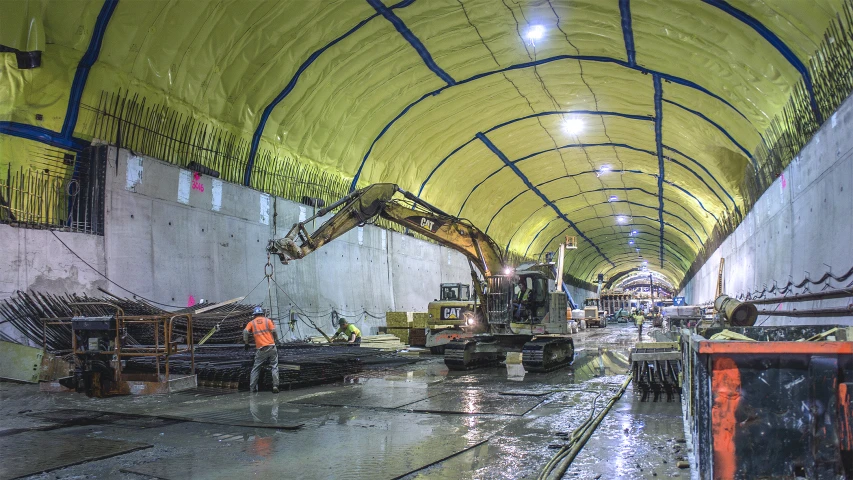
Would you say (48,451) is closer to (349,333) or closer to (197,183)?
(197,183)

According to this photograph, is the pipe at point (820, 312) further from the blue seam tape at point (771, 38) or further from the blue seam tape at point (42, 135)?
the blue seam tape at point (42, 135)

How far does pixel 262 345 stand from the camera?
1075 centimetres

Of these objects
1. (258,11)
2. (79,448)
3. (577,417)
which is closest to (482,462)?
(577,417)

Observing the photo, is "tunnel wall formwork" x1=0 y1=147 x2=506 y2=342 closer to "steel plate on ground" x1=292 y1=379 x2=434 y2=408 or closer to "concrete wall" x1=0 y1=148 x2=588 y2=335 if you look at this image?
"concrete wall" x1=0 y1=148 x2=588 y2=335

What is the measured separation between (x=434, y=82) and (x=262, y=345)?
10.1 m

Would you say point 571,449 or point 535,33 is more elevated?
point 535,33

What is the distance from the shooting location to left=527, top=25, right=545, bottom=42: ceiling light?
15.0 m

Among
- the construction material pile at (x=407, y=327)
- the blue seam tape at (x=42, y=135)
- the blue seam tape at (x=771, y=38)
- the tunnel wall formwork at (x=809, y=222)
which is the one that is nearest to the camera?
the tunnel wall formwork at (x=809, y=222)

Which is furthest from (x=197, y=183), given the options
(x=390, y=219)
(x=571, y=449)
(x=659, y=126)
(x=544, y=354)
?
(x=659, y=126)

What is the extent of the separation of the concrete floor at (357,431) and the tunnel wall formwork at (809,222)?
3.24m

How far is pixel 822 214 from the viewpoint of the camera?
987 cm

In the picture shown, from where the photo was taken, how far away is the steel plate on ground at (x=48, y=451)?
5723 millimetres

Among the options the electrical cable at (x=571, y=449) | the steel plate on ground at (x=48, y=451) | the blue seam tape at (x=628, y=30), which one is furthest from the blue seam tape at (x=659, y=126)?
the steel plate on ground at (x=48, y=451)

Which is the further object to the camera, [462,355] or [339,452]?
[462,355]
